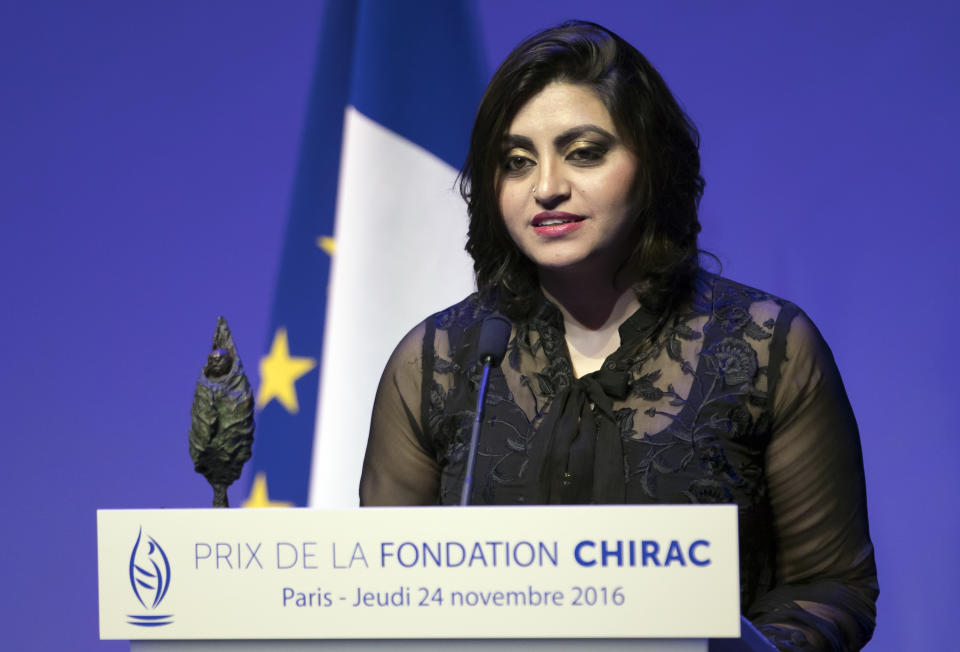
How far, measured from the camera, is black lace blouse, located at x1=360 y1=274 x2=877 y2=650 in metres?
1.62

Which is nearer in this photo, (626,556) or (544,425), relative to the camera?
(626,556)

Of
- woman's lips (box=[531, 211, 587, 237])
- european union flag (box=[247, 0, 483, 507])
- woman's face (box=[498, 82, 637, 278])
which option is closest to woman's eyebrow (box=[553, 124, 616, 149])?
woman's face (box=[498, 82, 637, 278])

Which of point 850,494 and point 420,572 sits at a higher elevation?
point 850,494

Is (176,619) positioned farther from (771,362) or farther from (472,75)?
(472,75)

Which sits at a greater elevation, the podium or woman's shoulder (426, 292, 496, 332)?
woman's shoulder (426, 292, 496, 332)

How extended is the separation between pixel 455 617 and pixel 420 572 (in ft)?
0.16

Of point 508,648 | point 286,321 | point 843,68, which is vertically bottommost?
point 508,648

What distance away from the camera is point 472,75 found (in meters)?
2.95

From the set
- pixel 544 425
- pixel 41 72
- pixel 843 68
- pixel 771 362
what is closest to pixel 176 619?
pixel 544 425

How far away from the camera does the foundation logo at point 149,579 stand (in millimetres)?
983

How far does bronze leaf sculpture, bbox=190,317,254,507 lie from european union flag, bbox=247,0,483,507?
1.50m

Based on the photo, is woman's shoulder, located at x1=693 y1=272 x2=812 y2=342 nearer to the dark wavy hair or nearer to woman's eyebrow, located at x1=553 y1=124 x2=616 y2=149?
the dark wavy hair

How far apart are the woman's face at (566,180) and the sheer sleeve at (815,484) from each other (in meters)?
0.36

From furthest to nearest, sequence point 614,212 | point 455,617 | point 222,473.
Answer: point 614,212 < point 222,473 < point 455,617
